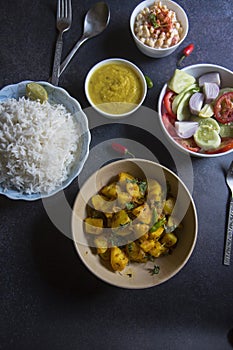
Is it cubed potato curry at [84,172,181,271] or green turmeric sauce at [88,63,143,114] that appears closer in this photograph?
cubed potato curry at [84,172,181,271]

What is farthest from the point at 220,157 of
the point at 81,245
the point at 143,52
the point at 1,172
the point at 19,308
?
the point at 19,308

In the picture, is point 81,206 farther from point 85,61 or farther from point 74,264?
point 85,61

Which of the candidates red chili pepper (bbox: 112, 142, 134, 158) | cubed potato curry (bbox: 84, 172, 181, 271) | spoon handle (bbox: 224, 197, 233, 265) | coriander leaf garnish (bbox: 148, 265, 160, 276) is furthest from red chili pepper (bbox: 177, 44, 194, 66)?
coriander leaf garnish (bbox: 148, 265, 160, 276)

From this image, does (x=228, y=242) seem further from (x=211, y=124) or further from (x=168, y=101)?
(x=168, y=101)

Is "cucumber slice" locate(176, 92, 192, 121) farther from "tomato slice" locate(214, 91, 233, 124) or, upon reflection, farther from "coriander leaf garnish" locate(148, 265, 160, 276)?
"coriander leaf garnish" locate(148, 265, 160, 276)

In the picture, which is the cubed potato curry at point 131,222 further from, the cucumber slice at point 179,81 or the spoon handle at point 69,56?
the spoon handle at point 69,56

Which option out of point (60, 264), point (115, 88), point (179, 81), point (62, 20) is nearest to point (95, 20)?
point (62, 20)
